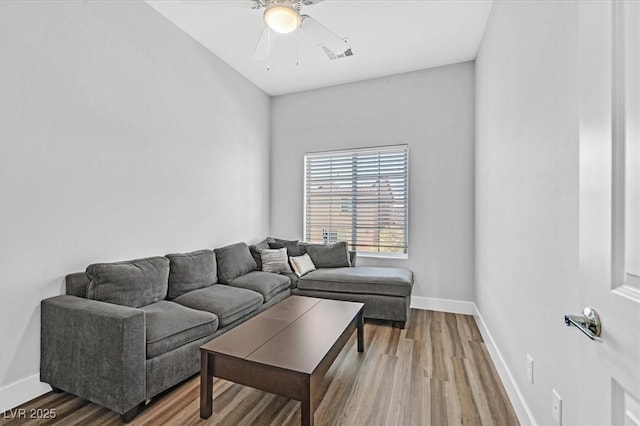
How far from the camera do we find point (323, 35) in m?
2.42

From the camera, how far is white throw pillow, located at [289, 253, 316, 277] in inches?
147

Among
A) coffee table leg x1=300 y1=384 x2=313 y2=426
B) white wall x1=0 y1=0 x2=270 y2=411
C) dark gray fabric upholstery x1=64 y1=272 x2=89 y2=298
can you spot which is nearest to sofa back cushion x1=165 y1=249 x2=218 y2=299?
white wall x1=0 y1=0 x2=270 y2=411

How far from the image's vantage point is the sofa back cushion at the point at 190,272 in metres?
2.71

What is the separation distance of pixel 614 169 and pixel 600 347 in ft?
1.35

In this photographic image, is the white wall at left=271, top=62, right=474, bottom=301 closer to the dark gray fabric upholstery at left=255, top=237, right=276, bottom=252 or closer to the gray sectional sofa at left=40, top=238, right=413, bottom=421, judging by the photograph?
the gray sectional sofa at left=40, top=238, right=413, bottom=421

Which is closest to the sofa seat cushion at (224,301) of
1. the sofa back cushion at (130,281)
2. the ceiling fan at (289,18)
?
the sofa back cushion at (130,281)

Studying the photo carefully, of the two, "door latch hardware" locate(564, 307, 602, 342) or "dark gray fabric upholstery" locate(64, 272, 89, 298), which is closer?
Answer: "door latch hardware" locate(564, 307, 602, 342)

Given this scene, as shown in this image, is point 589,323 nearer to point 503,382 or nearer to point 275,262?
point 503,382

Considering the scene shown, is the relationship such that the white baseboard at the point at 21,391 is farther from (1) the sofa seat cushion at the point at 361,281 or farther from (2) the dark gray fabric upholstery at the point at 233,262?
(1) the sofa seat cushion at the point at 361,281

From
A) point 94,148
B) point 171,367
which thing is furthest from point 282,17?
point 171,367

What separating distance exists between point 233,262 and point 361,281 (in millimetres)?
1478

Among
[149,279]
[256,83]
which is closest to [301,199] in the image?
[256,83]

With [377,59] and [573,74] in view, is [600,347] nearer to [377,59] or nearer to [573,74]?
[573,74]

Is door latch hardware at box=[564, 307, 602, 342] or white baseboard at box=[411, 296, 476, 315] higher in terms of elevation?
door latch hardware at box=[564, 307, 602, 342]
